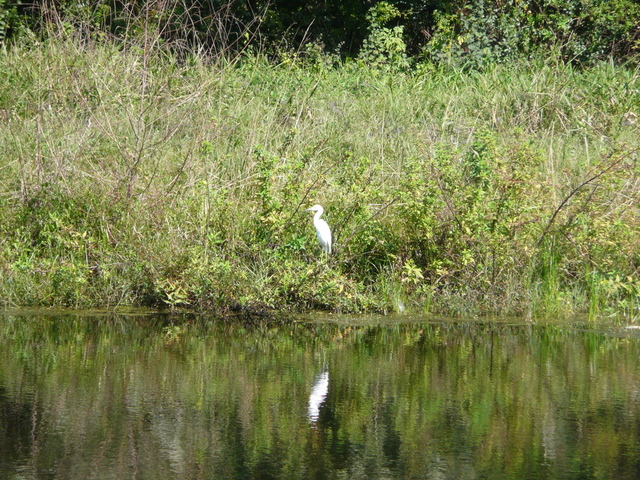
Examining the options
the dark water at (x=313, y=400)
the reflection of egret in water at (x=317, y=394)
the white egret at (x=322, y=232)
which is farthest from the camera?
the white egret at (x=322, y=232)

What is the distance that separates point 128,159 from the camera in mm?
8648

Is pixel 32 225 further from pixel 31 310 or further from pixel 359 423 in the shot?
pixel 359 423

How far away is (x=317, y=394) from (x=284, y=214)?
300 centimetres

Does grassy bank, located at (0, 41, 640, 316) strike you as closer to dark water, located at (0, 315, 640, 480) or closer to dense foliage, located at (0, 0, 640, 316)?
dense foliage, located at (0, 0, 640, 316)

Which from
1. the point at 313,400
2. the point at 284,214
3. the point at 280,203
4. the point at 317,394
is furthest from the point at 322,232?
the point at 313,400

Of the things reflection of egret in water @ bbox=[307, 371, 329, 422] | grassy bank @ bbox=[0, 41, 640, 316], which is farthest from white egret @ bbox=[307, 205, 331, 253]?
reflection of egret in water @ bbox=[307, 371, 329, 422]

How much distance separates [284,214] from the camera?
8.16m

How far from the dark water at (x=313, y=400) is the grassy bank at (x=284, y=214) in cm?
48

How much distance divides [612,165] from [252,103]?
4.46 metres

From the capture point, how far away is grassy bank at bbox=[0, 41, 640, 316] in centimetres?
792

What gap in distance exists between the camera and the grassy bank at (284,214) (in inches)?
312

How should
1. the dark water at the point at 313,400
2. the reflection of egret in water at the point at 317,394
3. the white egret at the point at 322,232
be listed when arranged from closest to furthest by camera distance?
the dark water at the point at 313,400, the reflection of egret in water at the point at 317,394, the white egret at the point at 322,232

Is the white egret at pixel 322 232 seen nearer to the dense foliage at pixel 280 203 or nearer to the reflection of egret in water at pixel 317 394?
the dense foliage at pixel 280 203

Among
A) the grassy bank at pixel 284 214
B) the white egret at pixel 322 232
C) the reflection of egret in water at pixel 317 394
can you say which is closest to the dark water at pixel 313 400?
the reflection of egret in water at pixel 317 394
